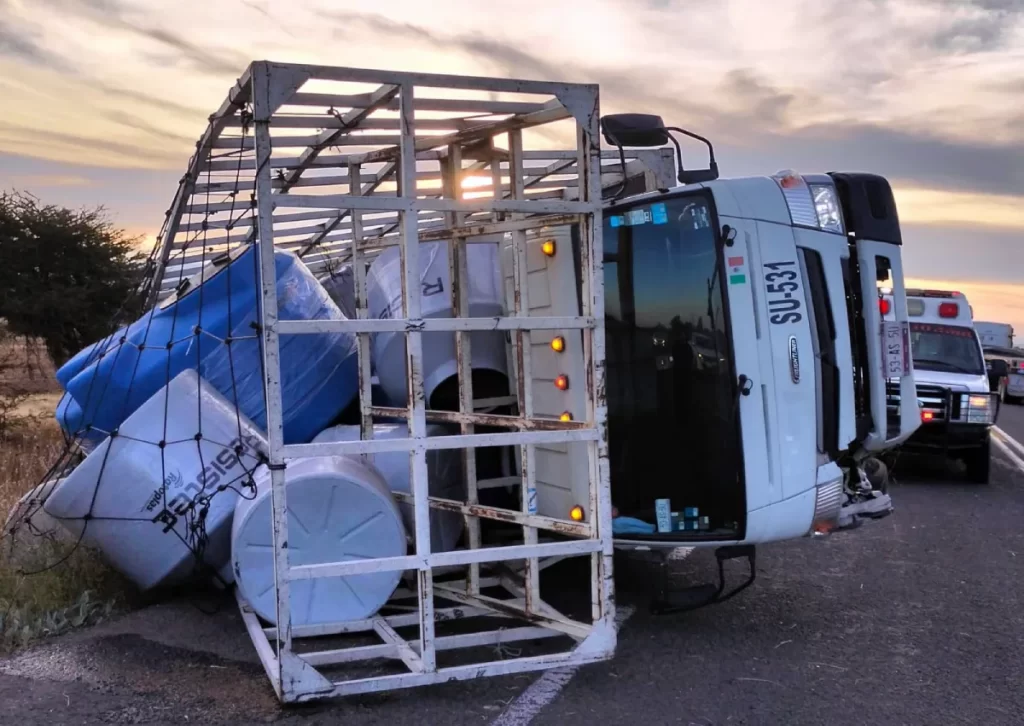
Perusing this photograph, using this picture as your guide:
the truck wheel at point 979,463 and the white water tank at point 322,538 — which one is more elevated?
the white water tank at point 322,538

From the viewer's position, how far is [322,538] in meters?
5.28

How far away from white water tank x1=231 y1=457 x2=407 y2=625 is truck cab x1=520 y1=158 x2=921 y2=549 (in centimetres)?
111

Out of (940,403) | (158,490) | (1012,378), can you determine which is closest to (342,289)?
(158,490)

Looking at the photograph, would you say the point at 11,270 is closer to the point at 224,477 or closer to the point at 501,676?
the point at 224,477

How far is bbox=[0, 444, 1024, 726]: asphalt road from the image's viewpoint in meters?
4.50

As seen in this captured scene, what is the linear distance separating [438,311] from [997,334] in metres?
32.3

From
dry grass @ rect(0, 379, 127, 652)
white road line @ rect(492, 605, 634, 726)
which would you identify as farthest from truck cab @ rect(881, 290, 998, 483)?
dry grass @ rect(0, 379, 127, 652)

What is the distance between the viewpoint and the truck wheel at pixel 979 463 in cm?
1155

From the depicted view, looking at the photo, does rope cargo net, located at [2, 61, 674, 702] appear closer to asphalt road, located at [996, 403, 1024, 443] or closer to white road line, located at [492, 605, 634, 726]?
white road line, located at [492, 605, 634, 726]

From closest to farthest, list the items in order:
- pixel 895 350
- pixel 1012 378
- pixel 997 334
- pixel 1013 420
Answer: pixel 895 350 → pixel 1013 420 → pixel 1012 378 → pixel 997 334

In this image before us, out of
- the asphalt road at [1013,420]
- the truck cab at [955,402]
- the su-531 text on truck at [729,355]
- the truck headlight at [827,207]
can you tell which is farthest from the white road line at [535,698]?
the asphalt road at [1013,420]

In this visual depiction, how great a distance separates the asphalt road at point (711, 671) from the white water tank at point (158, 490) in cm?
37

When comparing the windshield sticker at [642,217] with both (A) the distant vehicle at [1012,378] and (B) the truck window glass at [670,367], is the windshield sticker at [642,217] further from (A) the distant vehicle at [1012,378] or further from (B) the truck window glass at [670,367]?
(A) the distant vehicle at [1012,378]

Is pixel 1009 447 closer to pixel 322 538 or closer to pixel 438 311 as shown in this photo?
pixel 438 311
